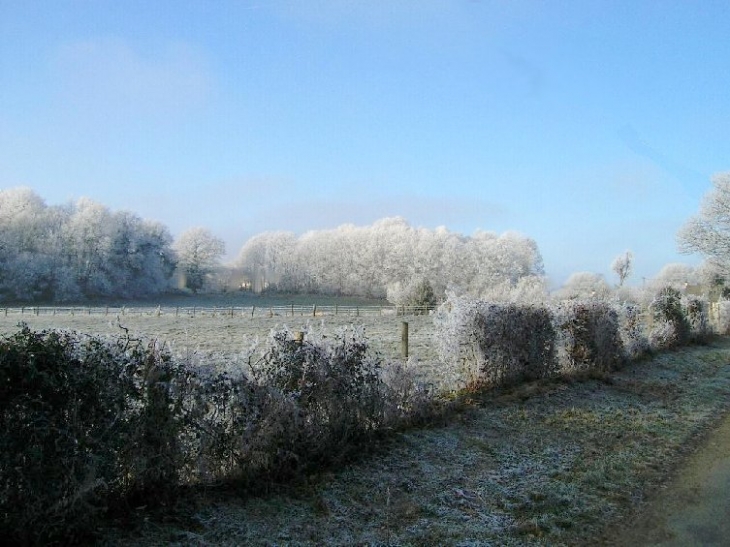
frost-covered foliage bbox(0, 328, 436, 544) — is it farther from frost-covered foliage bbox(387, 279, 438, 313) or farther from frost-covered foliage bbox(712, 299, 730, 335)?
frost-covered foliage bbox(387, 279, 438, 313)

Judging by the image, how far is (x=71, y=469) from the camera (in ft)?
13.1

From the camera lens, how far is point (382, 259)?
7088 centimetres

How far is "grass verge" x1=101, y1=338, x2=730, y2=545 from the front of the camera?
15.3 feet

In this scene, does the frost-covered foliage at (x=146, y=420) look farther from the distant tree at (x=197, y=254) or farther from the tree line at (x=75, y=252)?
the distant tree at (x=197, y=254)

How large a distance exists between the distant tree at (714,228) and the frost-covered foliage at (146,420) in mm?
26151

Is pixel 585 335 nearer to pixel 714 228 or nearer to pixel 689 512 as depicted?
pixel 689 512

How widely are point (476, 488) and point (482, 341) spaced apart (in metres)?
4.98

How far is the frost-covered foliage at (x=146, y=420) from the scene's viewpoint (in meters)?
3.86

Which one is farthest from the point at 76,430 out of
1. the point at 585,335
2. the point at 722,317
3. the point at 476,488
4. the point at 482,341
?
the point at 722,317

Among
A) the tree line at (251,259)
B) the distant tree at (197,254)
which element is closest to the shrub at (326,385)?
the tree line at (251,259)

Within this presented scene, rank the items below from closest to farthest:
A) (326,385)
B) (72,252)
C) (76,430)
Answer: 1. (76,430)
2. (326,385)
3. (72,252)

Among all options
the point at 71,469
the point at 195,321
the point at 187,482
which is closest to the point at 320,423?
the point at 187,482

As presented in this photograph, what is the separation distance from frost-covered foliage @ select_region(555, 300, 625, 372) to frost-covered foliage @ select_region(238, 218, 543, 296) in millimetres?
42148

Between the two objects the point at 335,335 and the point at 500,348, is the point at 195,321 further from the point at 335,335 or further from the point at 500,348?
the point at 335,335
